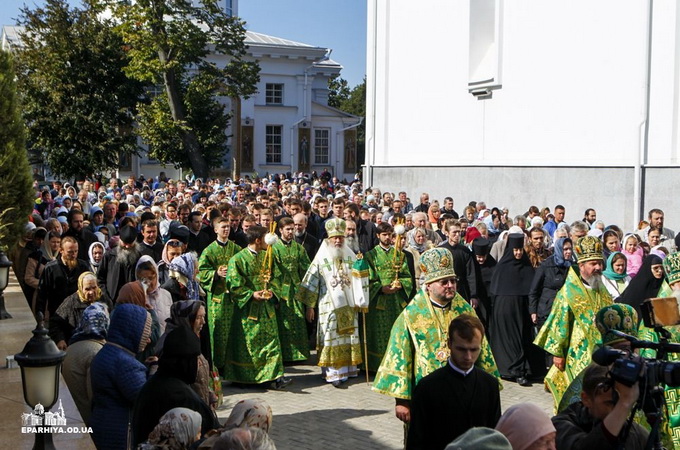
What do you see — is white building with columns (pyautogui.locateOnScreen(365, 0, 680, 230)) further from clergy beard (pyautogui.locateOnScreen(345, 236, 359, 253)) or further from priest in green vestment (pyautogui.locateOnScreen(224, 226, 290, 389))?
Answer: priest in green vestment (pyautogui.locateOnScreen(224, 226, 290, 389))

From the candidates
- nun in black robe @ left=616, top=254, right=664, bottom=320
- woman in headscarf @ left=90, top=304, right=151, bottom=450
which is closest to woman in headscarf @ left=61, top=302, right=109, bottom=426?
woman in headscarf @ left=90, top=304, right=151, bottom=450

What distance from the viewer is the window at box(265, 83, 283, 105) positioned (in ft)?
187

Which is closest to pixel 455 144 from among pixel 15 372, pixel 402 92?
pixel 402 92

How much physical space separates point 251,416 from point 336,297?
20.9 feet

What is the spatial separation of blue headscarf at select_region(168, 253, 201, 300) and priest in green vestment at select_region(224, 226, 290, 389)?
1.42 meters

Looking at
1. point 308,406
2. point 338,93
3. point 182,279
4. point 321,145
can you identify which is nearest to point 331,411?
point 308,406

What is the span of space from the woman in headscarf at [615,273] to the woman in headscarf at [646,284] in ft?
2.74

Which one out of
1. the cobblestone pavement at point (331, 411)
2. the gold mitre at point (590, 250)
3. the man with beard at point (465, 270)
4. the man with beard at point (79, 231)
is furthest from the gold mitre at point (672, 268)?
the man with beard at point (79, 231)

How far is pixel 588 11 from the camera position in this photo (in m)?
21.6

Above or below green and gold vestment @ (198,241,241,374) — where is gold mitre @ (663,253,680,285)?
above

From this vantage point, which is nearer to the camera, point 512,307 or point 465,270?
point 512,307

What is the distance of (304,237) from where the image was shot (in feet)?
40.7

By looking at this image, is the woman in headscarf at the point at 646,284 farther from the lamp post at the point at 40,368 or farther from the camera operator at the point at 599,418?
the lamp post at the point at 40,368

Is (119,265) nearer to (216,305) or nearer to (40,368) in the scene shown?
(216,305)
